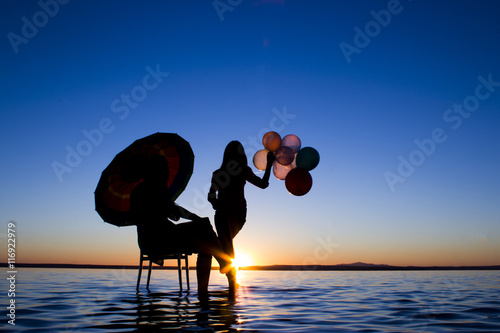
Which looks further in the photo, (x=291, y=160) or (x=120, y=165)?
(x=291, y=160)

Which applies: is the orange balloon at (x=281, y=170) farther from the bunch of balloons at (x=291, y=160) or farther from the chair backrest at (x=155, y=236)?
the chair backrest at (x=155, y=236)

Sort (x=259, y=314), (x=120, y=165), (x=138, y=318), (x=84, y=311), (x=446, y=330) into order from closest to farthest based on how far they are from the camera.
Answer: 1. (x=446, y=330)
2. (x=138, y=318)
3. (x=259, y=314)
4. (x=84, y=311)
5. (x=120, y=165)

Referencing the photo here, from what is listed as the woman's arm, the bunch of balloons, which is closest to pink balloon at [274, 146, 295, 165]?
the bunch of balloons

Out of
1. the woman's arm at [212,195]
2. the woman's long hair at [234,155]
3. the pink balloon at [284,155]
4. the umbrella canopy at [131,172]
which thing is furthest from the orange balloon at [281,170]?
the woman's arm at [212,195]

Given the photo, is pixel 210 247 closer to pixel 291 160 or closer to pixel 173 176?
pixel 173 176

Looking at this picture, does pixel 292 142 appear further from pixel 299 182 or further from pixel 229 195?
pixel 229 195

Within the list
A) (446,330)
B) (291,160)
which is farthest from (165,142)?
(446,330)

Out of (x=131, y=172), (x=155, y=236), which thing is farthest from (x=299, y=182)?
(x=155, y=236)

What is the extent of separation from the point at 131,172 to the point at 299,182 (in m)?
2.99

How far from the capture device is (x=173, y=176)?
269 inches

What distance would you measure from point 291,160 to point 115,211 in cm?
347

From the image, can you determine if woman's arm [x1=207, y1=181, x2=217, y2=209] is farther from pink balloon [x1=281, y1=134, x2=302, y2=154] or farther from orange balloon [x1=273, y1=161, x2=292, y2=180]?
pink balloon [x1=281, y1=134, x2=302, y2=154]

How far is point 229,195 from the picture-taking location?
560 centimetres

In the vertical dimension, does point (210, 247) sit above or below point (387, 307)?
above
